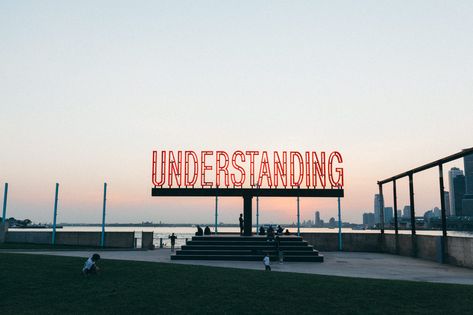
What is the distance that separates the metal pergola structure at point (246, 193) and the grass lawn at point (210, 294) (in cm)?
1658

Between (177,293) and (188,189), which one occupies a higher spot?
(188,189)

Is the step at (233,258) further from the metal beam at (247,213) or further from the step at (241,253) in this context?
the metal beam at (247,213)

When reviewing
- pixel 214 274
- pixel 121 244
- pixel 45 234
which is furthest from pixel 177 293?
pixel 45 234

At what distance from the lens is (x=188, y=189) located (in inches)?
1444

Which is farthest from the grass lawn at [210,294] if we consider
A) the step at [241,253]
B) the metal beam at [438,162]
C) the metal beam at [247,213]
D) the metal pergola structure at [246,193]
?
the metal beam at [247,213]

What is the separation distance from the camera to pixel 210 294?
49.9ft

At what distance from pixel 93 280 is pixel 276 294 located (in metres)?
7.96

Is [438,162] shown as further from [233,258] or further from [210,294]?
[210,294]

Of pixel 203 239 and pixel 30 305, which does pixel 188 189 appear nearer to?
pixel 203 239

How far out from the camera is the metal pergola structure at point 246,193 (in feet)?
120

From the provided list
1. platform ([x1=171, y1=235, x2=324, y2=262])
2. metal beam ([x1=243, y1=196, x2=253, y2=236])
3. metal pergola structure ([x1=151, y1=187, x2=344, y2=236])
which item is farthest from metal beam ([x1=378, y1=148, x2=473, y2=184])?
metal beam ([x1=243, y1=196, x2=253, y2=236])

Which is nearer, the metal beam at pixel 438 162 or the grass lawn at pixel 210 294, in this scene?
the grass lawn at pixel 210 294

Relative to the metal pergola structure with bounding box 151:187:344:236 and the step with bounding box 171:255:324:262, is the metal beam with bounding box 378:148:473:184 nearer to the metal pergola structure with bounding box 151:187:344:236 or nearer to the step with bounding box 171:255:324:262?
the metal pergola structure with bounding box 151:187:344:236

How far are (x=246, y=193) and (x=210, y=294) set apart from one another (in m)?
22.0
